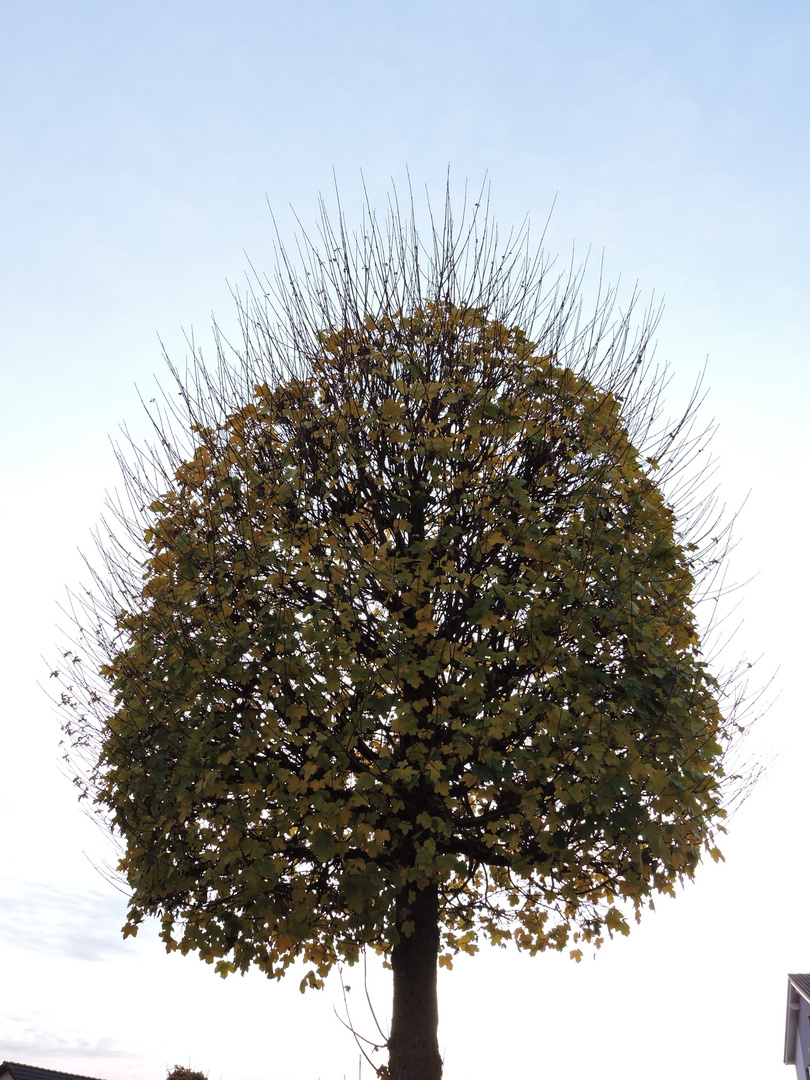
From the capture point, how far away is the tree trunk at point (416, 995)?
9797 millimetres

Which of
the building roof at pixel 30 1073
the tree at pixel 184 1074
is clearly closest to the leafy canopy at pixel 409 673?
the tree at pixel 184 1074

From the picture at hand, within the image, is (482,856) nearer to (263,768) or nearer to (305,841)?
(305,841)

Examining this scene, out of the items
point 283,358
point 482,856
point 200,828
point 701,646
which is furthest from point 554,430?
point 200,828

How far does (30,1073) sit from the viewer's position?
24062 millimetres

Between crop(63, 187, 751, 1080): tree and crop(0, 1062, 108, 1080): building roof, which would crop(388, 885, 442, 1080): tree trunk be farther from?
crop(0, 1062, 108, 1080): building roof

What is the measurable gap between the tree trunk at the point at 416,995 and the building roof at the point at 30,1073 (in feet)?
63.4

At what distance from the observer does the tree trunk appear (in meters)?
9.80

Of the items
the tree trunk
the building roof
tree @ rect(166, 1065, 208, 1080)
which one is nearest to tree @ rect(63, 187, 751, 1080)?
the tree trunk

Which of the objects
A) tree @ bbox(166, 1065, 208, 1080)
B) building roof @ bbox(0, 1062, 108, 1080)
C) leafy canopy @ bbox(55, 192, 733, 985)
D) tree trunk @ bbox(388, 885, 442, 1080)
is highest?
leafy canopy @ bbox(55, 192, 733, 985)

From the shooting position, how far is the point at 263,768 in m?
9.70

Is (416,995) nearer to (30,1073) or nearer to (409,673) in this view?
(409,673)

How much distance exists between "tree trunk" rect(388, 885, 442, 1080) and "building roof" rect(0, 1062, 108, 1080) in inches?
760

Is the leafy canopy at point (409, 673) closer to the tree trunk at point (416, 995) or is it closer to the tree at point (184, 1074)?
the tree trunk at point (416, 995)

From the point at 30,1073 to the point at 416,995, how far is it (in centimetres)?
2020
